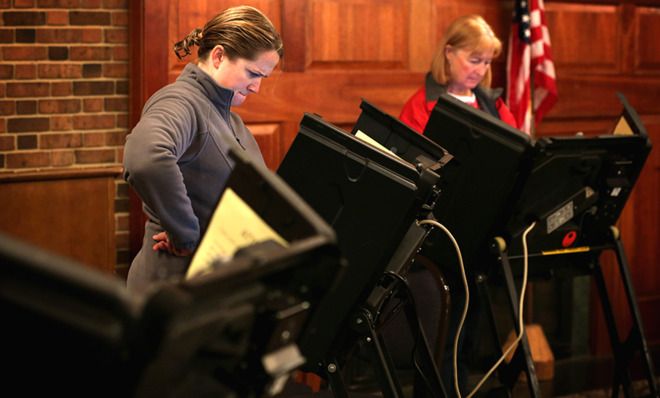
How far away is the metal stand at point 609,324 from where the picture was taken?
3.29 metres

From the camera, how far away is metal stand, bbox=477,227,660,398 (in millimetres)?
3285

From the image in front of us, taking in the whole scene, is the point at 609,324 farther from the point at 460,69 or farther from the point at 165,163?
the point at 165,163

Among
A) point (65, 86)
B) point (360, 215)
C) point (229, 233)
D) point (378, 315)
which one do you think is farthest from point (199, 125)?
point (65, 86)

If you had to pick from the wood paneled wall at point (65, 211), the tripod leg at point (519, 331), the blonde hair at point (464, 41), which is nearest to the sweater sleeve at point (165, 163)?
the tripod leg at point (519, 331)

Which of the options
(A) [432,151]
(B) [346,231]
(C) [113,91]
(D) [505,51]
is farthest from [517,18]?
(B) [346,231]

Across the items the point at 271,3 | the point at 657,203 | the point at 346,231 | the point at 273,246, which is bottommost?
the point at 657,203

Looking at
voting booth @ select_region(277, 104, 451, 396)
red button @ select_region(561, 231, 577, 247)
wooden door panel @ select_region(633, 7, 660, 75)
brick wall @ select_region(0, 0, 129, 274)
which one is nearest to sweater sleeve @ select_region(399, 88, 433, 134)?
red button @ select_region(561, 231, 577, 247)

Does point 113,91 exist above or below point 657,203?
above

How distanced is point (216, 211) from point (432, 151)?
1.21 m

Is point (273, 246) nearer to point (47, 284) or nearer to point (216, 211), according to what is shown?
point (216, 211)

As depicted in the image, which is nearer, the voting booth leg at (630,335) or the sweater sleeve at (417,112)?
the voting booth leg at (630,335)

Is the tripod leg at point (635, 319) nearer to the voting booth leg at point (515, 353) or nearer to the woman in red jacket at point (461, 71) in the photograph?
the voting booth leg at point (515, 353)

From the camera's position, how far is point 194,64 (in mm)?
2795

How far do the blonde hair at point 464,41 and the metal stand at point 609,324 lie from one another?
0.90 m
